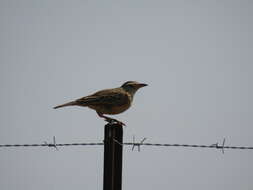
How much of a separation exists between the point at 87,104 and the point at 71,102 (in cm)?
29

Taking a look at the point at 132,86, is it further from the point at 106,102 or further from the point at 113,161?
the point at 113,161

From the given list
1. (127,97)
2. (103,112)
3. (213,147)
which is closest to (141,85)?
(127,97)

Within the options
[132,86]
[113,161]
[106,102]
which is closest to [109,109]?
[106,102]

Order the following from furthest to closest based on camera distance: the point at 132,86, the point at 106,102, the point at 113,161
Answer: the point at 132,86, the point at 106,102, the point at 113,161

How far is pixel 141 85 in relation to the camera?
27.9 ft

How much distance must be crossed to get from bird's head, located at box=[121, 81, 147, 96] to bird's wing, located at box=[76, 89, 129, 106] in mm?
615

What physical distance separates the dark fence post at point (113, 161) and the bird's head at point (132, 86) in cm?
294

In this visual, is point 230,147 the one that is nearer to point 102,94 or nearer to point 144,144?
point 144,144

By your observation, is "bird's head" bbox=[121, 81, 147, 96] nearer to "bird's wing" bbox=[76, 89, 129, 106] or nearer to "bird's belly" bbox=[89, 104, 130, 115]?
"bird's wing" bbox=[76, 89, 129, 106]

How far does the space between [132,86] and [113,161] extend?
3.27 meters

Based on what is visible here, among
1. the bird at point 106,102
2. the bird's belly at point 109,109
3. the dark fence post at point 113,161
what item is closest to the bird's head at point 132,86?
the bird at point 106,102

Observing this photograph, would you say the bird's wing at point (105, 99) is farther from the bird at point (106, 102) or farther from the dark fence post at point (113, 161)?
the dark fence post at point (113, 161)

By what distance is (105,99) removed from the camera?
739 centimetres

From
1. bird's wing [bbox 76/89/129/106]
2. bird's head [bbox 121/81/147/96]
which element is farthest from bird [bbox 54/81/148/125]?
bird's head [bbox 121/81/147/96]
